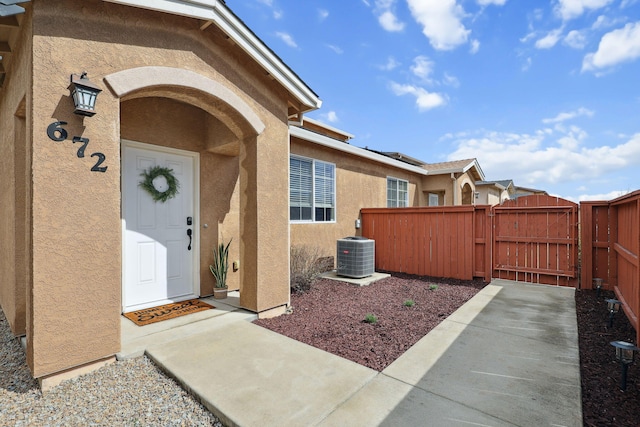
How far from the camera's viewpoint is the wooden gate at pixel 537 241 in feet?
21.4

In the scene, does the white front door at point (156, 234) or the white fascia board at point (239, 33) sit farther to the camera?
the white front door at point (156, 234)

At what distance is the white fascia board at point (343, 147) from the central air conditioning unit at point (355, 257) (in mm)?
2727

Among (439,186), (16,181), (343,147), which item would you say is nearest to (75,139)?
(16,181)

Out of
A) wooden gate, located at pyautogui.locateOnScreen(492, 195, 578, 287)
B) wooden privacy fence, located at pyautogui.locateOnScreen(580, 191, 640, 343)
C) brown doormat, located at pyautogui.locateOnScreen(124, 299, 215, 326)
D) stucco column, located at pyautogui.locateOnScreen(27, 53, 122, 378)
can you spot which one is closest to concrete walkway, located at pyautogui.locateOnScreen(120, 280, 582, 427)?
brown doormat, located at pyautogui.locateOnScreen(124, 299, 215, 326)

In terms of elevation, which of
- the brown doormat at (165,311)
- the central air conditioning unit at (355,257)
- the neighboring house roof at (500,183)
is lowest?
the brown doormat at (165,311)

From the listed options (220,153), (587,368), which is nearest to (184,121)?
(220,153)

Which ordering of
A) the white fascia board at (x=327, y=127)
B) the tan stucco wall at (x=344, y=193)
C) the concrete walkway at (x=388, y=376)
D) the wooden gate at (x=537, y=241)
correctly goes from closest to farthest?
the concrete walkway at (x=388, y=376) → the wooden gate at (x=537, y=241) → the tan stucco wall at (x=344, y=193) → the white fascia board at (x=327, y=127)

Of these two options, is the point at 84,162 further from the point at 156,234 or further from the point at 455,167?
the point at 455,167

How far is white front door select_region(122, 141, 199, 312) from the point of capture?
465 centimetres

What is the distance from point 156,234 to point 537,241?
27.0 ft

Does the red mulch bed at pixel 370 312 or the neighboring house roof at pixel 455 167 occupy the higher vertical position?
the neighboring house roof at pixel 455 167

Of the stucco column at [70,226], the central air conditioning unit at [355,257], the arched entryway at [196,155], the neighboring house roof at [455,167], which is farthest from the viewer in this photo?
the neighboring house roof at [455,167]

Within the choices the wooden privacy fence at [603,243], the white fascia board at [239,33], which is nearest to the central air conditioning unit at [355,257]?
the white fascia board at [239,33]

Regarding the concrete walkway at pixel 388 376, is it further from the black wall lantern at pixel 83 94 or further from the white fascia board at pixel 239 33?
the white fascia board at pixel 239 33
